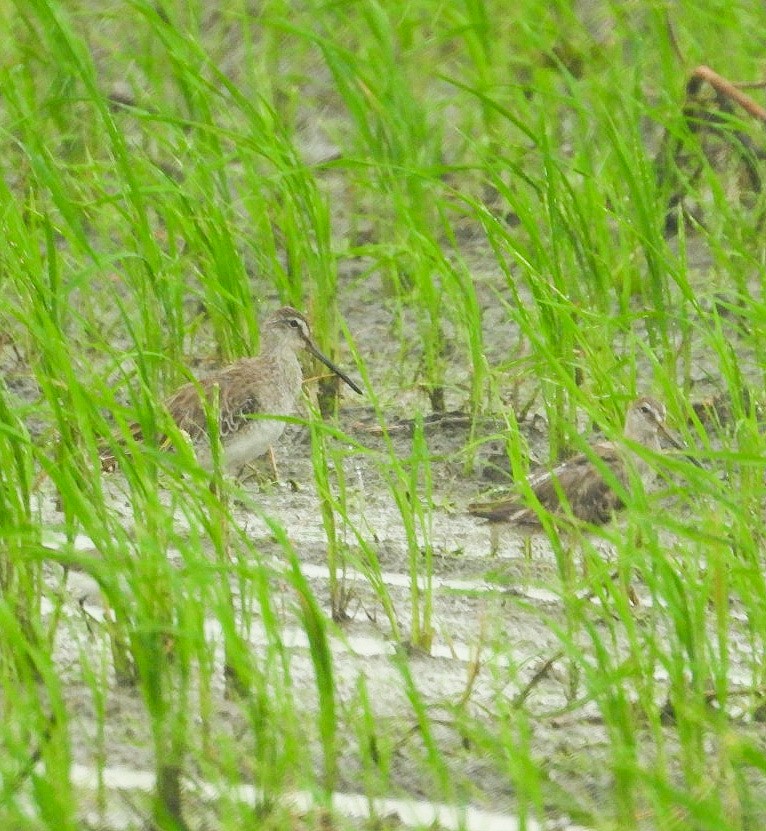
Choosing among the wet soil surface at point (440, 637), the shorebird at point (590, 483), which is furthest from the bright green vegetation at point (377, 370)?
the shorebird at point (590, 483)

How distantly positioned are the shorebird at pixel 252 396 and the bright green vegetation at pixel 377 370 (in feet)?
0.44

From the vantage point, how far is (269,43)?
891 centimetres

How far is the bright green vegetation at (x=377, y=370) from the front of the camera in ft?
10.8

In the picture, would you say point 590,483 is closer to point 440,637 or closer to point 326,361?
point 440,637

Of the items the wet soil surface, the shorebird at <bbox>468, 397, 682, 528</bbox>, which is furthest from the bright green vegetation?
the shorebird at <bbox>468, 397, 682, 528</bbox>

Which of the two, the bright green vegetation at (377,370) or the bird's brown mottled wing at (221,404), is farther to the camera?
the bird's brown mottled wing at (221,404)

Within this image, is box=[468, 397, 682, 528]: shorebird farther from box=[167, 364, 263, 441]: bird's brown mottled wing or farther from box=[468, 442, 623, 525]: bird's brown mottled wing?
box=[167, 364, 263, 441]: bird's brown mottled wing

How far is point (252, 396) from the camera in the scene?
5.93m

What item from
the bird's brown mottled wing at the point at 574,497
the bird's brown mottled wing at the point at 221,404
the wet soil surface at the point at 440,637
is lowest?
the wet soil surface at the point at 440,637

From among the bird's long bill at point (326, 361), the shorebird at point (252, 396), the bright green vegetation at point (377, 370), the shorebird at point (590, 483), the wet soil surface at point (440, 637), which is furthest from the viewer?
the bird's long bill at point (326, 361)

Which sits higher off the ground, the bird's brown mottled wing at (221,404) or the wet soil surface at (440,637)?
the bird's brown mottled wing at (221,404)

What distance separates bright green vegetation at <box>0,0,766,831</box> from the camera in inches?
130

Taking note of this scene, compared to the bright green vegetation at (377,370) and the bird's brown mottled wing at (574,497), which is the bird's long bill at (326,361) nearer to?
the bright green vegetation at (377,370)

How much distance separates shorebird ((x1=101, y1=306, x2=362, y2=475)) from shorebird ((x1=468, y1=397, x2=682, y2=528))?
0.86 meters
